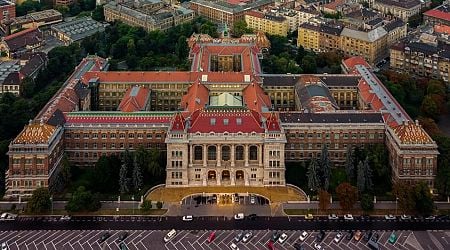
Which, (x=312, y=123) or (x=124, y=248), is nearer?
(x=124, y=248)

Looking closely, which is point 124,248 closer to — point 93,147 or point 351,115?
point 93,147

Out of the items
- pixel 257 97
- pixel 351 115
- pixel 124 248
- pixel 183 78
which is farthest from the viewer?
pixel 183 78

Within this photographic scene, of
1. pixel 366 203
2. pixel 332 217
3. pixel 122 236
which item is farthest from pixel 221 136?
pixel 366 203

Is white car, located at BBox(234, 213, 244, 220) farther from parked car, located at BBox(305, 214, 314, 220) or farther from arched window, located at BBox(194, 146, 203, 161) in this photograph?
arched window, located at BBox(194, 146, 203, 161)

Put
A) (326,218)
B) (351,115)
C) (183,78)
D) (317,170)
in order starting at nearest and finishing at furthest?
(326,218), (317,170), (351,115), (183,78)

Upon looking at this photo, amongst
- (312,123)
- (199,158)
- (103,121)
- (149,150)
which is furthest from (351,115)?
(103,121)

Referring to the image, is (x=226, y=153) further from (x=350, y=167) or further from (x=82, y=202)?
(x=82, y=202)
